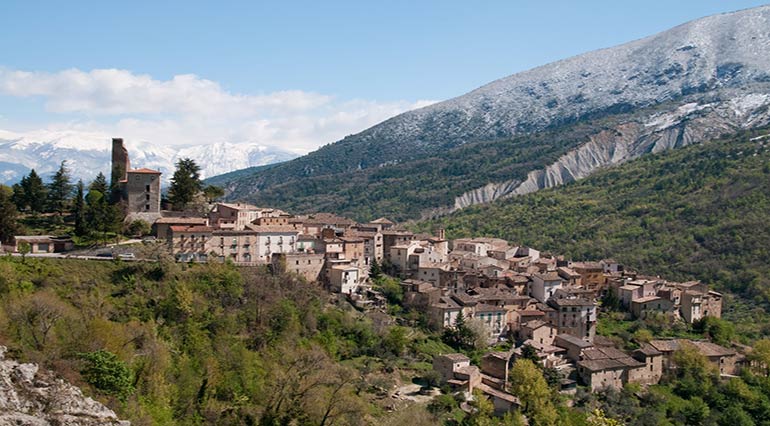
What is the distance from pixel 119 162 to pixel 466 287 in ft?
92.8

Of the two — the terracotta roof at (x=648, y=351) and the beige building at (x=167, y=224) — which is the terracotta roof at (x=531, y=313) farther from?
the beige building at (x=167, y=224)

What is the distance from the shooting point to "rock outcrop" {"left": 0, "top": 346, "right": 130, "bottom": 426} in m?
19.2

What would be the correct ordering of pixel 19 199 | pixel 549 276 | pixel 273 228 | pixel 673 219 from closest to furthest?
1. pixel 19 199
2. pixel 273 228
3. pixel 549 276
4. pixel 673 219

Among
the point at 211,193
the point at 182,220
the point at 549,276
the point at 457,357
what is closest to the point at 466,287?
the point at 549,276

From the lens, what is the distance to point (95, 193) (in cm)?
4716

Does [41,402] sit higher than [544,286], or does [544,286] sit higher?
[544,286]

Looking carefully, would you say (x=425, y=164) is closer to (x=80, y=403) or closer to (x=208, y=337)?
(x=208, y=337)

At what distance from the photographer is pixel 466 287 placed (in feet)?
174

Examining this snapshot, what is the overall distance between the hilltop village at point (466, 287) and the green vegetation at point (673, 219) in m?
11.8

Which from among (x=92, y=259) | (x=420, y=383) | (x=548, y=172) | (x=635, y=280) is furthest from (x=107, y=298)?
(x=548, y=172)

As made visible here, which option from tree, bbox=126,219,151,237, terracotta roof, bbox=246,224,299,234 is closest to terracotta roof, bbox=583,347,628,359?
terracotta roof, bbox=246,224,299,234

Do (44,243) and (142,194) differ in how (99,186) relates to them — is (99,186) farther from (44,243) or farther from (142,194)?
(44,243)

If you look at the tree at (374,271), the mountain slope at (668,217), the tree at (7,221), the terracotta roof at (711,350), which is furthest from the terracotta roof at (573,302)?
the tree at (7,221)

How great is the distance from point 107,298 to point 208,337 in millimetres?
5702
